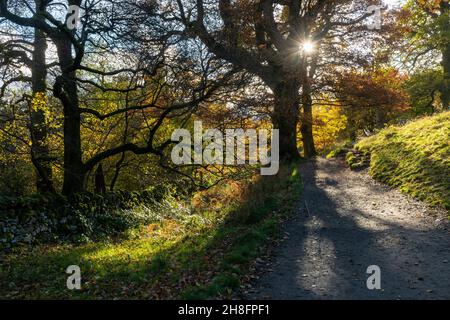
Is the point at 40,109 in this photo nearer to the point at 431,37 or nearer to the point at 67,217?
the point at 67,217

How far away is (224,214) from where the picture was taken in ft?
36.3

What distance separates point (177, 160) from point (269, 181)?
4.32m

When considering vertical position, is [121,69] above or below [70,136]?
above

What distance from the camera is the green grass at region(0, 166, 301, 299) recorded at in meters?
5.97

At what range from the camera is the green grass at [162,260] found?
5.97 metres

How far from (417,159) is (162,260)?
29.8 ft

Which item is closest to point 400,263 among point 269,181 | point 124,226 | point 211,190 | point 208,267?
point 208,267

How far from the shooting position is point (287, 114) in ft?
53.8

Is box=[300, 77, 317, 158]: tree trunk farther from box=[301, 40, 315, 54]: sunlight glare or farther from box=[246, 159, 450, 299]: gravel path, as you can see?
box=[246, 159, 450, 299]: gravel path

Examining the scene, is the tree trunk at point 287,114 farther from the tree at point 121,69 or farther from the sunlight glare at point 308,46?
the tree at point 121,69

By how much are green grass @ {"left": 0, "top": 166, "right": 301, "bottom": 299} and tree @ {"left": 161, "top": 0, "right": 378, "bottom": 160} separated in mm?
5814

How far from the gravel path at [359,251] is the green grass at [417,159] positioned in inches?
18.3

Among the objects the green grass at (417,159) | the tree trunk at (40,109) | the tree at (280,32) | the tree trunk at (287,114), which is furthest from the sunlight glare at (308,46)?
the tree trunk at (40,109)

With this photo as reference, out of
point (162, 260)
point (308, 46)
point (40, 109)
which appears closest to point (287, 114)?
point (308, 46)
